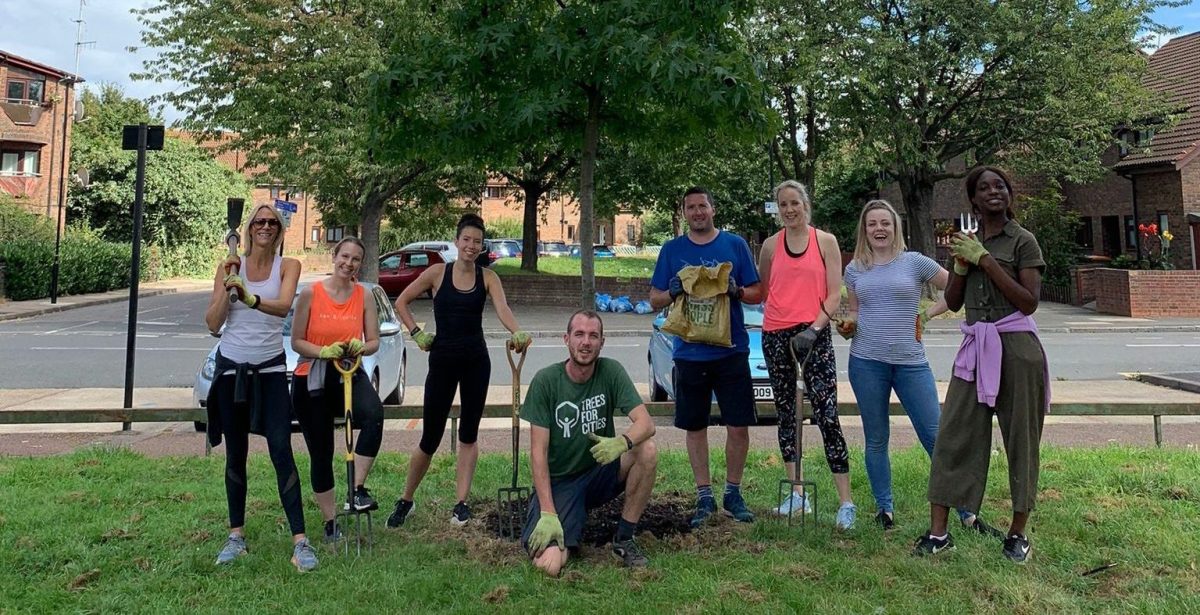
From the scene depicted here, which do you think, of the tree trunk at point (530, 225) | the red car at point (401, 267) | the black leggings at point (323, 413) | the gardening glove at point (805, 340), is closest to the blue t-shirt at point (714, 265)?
the gardening glove at point (805, 340)

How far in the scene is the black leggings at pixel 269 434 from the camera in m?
3.82

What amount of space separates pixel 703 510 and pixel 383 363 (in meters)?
4.53

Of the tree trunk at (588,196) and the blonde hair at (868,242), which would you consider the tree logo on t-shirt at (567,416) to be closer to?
the tree trunk at (588,196)

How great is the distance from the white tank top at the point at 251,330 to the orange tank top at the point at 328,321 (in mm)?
247

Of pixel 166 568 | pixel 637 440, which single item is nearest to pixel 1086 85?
pixel 637 440

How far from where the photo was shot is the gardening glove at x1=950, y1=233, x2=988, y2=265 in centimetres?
358

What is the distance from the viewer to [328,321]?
13.5 ft

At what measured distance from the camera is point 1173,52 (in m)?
28.6

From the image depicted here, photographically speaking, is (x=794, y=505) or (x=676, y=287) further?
(x=794, y=505)

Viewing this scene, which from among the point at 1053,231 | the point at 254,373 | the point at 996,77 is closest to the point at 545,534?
the point at 254,373

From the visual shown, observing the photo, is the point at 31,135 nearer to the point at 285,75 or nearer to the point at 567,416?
the point at 285,75

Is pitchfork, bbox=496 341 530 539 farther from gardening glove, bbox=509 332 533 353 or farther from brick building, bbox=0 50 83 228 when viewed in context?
brick building, bbox=0 50 83 228

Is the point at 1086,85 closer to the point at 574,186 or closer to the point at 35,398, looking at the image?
the point at 574,186

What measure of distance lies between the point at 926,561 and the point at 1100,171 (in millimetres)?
21697
